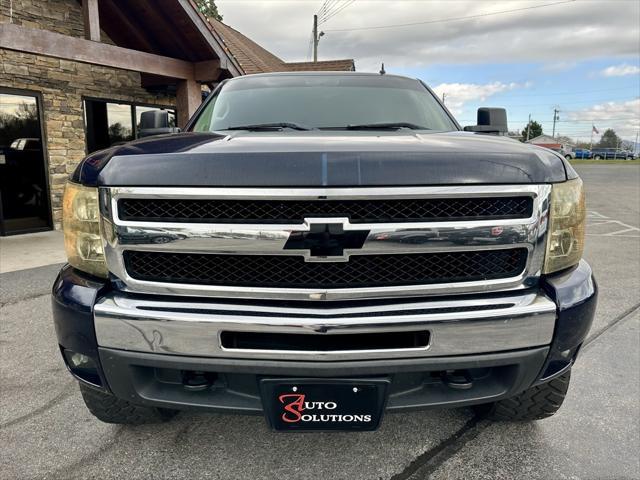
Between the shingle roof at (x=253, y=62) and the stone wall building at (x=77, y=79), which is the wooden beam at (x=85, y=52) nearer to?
the stone wall building at (x=77, y=79)

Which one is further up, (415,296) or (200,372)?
(415,296)

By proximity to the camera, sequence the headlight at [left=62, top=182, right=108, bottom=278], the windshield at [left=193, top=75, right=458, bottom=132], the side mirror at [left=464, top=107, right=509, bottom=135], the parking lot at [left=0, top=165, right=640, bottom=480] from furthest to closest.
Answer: the side mirror at [left=464, top=107, right=509, bottom=135] → the windshield at [left=193, top=75, right=458, bottom=132] → the parking lot at [left=0, top=165, right=640, bottom=480] → the headlight at [left=62, top=182, right=108, bottom=278]

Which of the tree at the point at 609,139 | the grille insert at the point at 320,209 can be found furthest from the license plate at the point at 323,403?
the tree at the point at 609,139

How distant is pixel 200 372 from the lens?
1732mm

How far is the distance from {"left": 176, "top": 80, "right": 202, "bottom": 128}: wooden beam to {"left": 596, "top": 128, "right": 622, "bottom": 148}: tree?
11881 centimetres

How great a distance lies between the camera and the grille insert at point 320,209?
5.20 feet

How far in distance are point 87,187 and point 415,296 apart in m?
1.24

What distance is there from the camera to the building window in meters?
8.76

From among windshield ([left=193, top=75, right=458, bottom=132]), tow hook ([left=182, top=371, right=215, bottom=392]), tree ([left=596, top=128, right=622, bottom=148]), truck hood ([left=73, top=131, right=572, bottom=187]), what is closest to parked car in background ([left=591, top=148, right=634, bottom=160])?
tree ([left=596, top=128, right=622, bottom=148])

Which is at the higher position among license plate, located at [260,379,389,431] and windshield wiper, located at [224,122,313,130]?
windshield wiper, located at [224,122,313,130]

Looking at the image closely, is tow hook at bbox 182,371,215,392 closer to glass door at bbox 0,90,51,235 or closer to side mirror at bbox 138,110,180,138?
side mirror at bbox 138,110,180,138

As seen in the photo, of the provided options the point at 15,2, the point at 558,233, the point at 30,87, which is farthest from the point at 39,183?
the point at 558,233

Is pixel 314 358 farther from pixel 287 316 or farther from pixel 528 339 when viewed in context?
pixel 528 339

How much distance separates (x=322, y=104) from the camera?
116 inches
